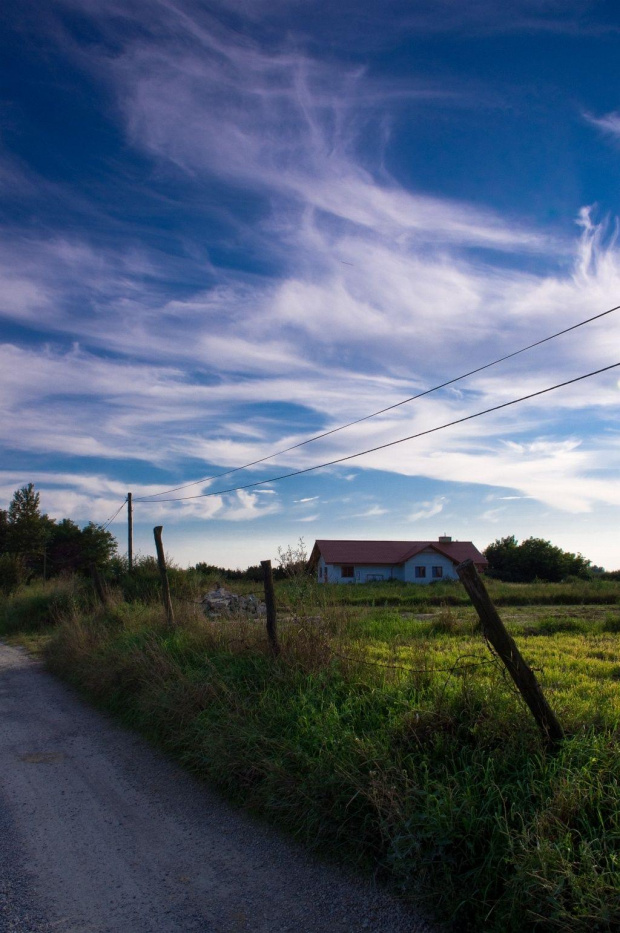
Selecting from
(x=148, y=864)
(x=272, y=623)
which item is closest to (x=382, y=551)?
(x=272, y=623)

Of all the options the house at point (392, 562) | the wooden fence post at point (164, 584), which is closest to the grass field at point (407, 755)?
the wooden fence post at point (164, 584)

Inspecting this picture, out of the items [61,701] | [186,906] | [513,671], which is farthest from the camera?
[61,701]

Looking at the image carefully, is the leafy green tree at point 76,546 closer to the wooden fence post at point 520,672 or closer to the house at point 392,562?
the house at point 392,562

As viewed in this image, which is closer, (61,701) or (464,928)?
(464,928)

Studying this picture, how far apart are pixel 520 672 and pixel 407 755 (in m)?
0.93

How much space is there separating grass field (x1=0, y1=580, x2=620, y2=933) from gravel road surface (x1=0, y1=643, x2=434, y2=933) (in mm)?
230

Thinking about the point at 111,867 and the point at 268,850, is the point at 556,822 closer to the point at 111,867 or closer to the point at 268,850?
the point at 268,850

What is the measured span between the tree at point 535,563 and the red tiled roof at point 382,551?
6698 mm

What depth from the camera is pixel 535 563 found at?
5288 centimetres

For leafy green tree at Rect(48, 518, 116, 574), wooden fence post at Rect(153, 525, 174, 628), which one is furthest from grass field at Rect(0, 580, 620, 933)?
leafy green tree at Rect(48, 518, 116, 574)

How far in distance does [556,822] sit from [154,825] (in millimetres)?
2928

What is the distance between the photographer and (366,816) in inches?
157

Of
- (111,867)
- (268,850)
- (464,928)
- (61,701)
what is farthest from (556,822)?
(61,701)

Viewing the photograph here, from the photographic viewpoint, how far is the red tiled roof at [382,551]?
148 ft
